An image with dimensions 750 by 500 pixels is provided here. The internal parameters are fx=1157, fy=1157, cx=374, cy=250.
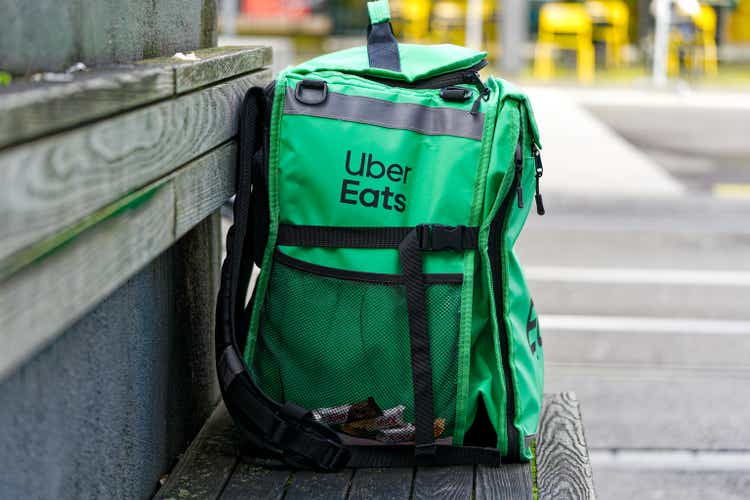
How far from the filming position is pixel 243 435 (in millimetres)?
2402

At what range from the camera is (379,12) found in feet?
8.59

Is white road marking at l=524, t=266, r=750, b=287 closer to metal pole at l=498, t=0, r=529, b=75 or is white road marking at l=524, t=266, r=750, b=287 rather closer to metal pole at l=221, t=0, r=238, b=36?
metal pole at l=221, t=0, r=238, b=36

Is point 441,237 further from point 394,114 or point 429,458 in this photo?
point 429,458

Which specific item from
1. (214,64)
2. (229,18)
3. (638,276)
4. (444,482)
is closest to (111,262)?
(214,64)

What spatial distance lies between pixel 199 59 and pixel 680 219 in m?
5.84

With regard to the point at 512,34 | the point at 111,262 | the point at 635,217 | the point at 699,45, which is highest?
the point at 111,262

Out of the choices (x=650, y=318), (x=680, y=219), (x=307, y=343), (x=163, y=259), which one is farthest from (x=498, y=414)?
(x=680, y=219)

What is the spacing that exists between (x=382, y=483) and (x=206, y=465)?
0.37 m

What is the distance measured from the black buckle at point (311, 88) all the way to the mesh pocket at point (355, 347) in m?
0.35

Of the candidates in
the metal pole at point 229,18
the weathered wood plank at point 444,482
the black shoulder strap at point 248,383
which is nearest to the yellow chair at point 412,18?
the metal pole at point 229,18

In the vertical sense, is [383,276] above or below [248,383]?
above

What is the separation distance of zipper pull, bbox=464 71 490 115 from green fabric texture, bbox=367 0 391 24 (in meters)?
0.24

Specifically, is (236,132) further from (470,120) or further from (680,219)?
(680,219)

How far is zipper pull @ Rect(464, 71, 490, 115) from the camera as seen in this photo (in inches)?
91.7
